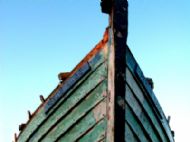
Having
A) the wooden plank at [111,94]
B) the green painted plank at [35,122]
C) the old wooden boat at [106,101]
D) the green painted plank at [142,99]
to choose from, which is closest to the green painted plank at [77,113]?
the old wooden boat at [106,101]

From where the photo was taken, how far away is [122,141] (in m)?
4.08

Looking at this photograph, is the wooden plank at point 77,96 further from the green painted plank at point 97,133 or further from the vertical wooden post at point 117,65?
the green painted plank at point 97,133

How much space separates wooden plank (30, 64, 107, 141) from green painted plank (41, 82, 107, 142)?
71 mm

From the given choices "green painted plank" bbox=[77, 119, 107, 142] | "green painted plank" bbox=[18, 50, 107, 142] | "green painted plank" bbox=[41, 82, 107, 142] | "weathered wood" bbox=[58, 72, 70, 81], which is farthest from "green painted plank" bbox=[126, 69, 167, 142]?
"weathered wood" bbox=[58, 72, 70, 81]

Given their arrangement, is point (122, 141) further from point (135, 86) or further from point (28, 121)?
point (28, 121)

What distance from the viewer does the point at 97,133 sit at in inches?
172

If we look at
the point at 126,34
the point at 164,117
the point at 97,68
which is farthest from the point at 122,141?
the point at 164,117

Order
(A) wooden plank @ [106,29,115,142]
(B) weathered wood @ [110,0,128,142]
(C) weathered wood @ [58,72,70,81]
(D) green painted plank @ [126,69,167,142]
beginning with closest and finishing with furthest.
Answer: (A) wooden plank @ [106,29,115,142], (B) weathered wood @ [110,0,128,142], (D) green painted plank @ [126,69,167,142], (C) weathered wood @ [58,72,70,81]

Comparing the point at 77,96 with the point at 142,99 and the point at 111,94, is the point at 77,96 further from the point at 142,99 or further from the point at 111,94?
the point at 142,99

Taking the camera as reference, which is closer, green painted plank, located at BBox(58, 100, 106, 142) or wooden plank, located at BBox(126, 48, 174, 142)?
green painted plank, located at BBox(58, 100, 106, 142)

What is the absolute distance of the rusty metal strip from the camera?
15.8 feet

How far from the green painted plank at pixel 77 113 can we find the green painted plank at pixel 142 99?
39 centimetres

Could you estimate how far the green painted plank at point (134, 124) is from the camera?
4410 millimetres

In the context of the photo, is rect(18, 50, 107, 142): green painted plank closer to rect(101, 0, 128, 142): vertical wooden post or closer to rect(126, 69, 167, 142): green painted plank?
rect(101, 0, 128, 142): vertical wooden post
